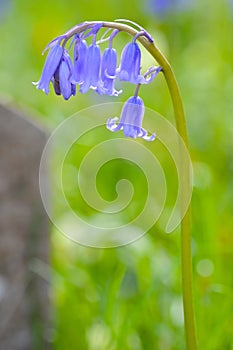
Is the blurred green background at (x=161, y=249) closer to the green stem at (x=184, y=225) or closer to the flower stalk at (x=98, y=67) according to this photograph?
the green stem at (x=184, y=225)

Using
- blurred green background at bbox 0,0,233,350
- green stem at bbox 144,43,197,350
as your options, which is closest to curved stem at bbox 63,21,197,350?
green stem at bbox 144,43,197,350

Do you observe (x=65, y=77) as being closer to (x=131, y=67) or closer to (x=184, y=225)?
(x=131, y=67)

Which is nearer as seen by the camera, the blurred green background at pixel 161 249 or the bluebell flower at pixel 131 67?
the bluebell flower at pixel 131 67

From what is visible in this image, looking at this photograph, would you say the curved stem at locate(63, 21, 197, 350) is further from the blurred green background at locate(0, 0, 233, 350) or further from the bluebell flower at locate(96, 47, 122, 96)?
the blurred green background at locate(0, 0, 233, 350)

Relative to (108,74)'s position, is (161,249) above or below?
above

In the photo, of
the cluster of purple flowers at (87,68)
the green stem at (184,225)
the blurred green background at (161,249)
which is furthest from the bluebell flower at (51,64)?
the blurred green background at (161,249)

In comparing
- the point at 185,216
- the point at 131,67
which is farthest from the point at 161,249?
the point at 131,67
